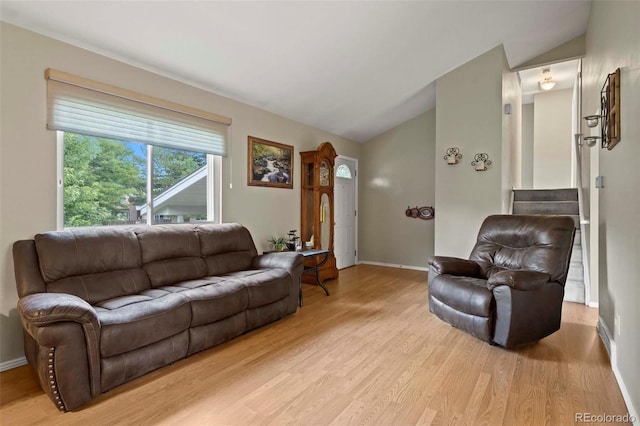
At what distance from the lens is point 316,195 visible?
5270 millimetres

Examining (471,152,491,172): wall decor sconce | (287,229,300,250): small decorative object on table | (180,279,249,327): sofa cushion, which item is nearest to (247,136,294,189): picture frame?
(287,229,300,250): small decorative object on table

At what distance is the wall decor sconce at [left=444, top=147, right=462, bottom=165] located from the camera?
197 inches

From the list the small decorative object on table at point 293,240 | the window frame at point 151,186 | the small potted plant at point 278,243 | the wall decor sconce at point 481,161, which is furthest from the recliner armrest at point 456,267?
the window frame at point 151,186

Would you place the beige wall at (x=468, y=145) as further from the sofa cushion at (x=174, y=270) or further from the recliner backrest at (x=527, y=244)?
the sofa cushion at (x=174, y=270)

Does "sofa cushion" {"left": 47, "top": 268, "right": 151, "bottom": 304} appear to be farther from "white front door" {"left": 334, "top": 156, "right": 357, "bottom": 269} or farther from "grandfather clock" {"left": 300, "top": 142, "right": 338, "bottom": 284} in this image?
"white front door" {"left": 334, "top": 156, "right": 357, "bottom": 269}

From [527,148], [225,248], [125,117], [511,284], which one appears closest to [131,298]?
[225,248]

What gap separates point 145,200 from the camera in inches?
134

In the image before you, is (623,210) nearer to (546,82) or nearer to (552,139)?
(546,82)

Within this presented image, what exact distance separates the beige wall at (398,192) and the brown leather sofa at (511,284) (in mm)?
2716

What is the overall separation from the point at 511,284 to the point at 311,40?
290cm

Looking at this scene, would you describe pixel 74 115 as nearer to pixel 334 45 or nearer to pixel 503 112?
pixel 334 45

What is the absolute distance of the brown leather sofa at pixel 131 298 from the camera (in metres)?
1.97

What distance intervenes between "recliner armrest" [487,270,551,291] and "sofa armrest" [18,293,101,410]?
2915mm

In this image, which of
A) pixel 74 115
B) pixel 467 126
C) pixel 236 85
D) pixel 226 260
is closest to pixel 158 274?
pixel 226 260
